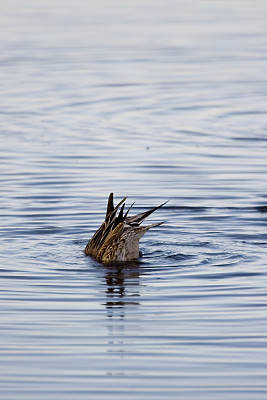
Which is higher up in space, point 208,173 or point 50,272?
point 208,173

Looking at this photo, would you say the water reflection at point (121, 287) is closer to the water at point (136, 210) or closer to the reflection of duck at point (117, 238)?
the water at point (136, 210)

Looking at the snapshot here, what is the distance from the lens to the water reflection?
28.2 feet

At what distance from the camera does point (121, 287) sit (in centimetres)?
930

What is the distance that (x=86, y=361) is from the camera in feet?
23.5

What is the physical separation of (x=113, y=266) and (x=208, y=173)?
4204mm

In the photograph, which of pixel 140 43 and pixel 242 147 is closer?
pixel 242 147

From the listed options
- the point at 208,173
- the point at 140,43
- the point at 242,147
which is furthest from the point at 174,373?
the point at 140,43

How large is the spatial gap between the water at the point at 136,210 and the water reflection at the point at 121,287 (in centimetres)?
2

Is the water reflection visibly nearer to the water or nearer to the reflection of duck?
the water

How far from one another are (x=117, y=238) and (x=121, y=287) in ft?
3.42

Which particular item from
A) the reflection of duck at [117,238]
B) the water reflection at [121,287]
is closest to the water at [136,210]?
the water reflection at [121,287]

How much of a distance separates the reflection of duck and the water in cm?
17

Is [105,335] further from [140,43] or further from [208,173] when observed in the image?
[140,43]

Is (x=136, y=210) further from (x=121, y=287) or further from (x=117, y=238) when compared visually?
(x=121, y=287)
